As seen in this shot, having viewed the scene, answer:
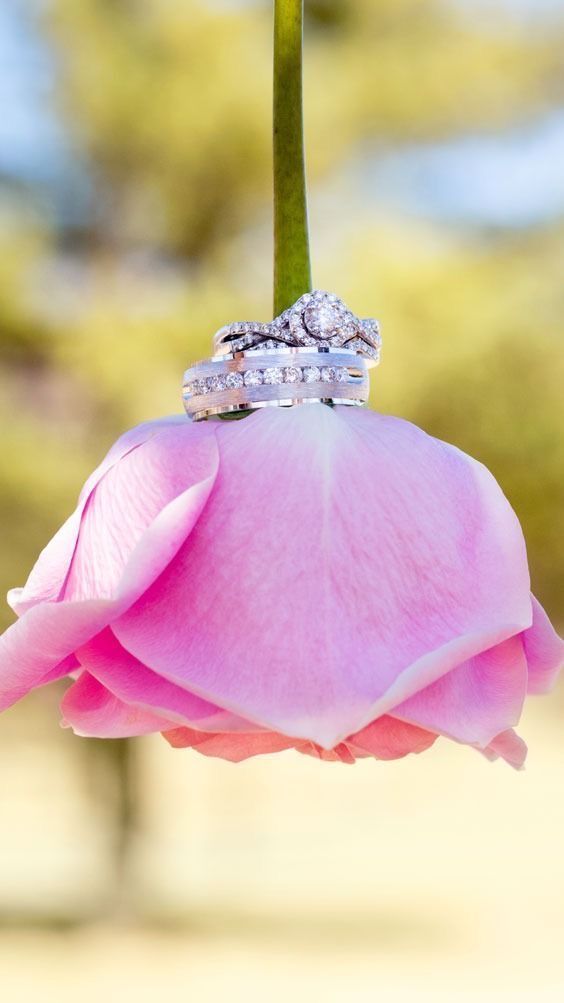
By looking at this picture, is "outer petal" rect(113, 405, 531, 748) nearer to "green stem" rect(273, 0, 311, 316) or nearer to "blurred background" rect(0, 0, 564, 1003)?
"green stem" rect(273, 0, 311, 316)

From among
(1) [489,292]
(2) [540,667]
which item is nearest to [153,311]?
(1) [489,292]

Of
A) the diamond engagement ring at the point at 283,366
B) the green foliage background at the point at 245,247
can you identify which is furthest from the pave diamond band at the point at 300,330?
the green foliage background at the point at 245,247

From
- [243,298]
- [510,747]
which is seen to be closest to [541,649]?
[510,747]

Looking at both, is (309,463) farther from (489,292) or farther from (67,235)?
(67,235)

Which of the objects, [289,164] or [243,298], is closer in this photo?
[289,164]

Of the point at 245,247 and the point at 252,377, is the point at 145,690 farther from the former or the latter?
the point at 245,247
